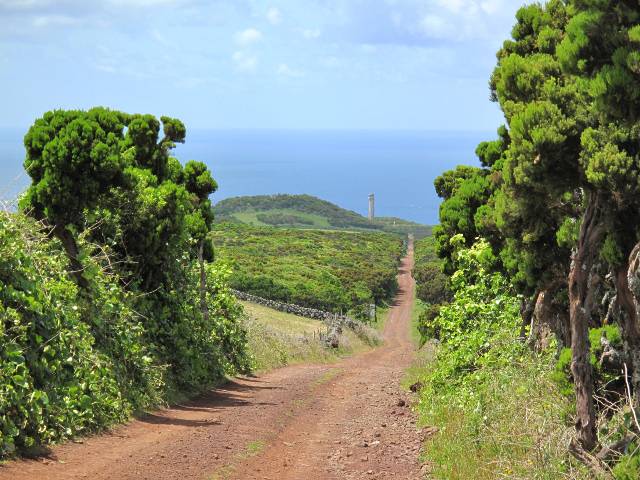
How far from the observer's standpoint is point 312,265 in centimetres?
8650

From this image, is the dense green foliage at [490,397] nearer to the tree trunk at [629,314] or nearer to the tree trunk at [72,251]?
the tree trunk at [629,314]

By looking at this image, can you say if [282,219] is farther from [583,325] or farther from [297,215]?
[583,325]

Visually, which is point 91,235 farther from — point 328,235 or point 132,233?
point 328,235

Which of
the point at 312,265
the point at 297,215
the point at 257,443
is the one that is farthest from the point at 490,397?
the point at 297,215

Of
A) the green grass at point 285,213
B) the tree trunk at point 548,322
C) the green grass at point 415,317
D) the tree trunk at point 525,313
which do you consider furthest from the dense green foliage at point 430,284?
the green grass at point 285,213

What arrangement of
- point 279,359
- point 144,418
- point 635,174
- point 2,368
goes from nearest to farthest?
point 635,174, point 2,368, point 144,418, point 279,359

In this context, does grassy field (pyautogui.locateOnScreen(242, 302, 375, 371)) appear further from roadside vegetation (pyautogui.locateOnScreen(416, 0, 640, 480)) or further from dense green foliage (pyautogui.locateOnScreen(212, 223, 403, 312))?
roadside vegetation (pyautogui.locateOnScreen(416, 0, 640, 480))

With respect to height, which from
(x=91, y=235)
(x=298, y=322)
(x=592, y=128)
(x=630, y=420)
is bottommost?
(x=298, y=322)

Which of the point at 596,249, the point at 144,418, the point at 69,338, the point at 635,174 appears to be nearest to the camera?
the point at 635,174

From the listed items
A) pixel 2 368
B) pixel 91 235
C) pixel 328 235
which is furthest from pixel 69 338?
pixel 328 235

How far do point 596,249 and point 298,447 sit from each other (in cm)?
595

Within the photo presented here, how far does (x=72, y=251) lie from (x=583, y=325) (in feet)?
32.3

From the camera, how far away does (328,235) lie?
124250mm

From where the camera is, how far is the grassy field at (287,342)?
30.7m
